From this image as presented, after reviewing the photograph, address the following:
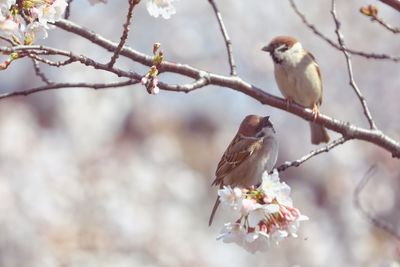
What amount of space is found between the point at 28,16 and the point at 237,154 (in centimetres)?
127

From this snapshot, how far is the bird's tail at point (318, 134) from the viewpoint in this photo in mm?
5012

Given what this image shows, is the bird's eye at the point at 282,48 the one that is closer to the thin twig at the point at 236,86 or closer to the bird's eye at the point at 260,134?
the thin twig at the point at 236,86

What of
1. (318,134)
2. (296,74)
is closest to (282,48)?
(296,74)

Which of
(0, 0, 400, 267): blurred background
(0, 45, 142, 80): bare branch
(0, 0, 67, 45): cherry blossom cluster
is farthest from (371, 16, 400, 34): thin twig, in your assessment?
(0, 0, 400, 267): blurred background

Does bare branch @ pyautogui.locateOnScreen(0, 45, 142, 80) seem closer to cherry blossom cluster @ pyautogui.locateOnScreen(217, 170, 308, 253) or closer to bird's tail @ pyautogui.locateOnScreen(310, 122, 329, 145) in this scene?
cherry blossom cluster @ pyautogui.locateOnScreen(217, 170, 308, 253)

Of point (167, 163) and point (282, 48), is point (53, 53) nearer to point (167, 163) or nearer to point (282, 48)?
point (282, 48)

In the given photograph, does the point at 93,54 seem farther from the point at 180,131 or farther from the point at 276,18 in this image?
the point at 180,131

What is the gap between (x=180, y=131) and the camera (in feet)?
47.0

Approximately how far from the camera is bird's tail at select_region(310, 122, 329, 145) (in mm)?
5012

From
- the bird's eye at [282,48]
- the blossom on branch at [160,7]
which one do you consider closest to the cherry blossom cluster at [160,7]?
the blossom on branch at [160,7]

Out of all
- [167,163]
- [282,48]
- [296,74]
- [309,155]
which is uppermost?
[167,163]

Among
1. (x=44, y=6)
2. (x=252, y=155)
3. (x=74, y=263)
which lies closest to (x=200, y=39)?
(x=74, y=263)

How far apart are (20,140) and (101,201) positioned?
2.36 metres

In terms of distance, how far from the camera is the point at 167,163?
9102mm
